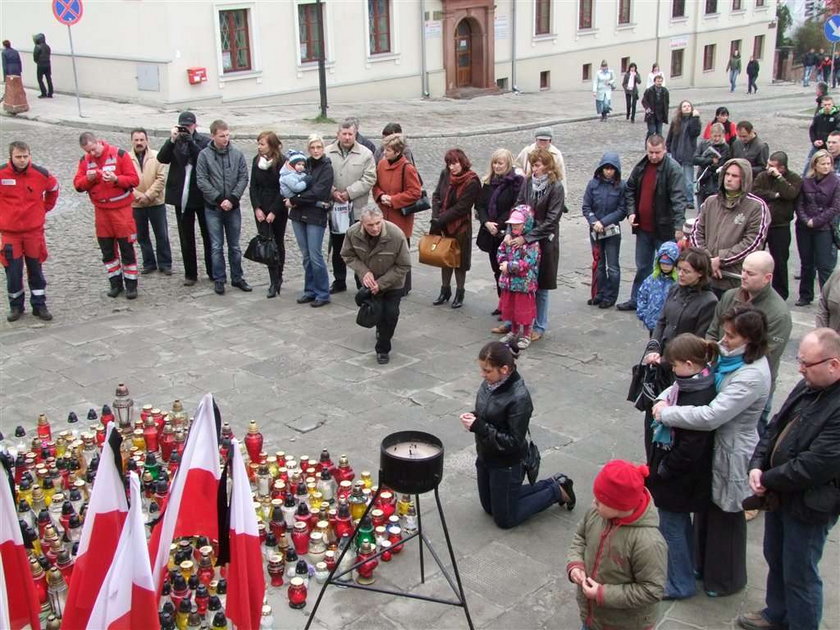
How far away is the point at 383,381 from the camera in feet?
28.0

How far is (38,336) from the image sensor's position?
977 cm

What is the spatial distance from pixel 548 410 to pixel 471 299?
3118 mm

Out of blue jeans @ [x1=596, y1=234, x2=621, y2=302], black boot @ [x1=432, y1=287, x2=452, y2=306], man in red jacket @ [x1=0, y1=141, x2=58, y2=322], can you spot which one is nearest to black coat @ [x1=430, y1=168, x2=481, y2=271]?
black boot @ [x1=432, y1=287, x2=452, y2=306]

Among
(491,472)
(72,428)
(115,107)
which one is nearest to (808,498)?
(491,472)

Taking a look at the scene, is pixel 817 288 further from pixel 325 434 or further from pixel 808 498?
pixel 808 498

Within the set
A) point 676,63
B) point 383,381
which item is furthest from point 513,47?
point 383,381

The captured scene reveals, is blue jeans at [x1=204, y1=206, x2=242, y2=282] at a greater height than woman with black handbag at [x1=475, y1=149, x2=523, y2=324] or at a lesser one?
lesser

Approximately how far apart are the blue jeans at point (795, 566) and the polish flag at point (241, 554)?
8.38ft

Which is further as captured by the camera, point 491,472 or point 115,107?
point 115,107

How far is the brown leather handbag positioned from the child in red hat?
586 centimetres

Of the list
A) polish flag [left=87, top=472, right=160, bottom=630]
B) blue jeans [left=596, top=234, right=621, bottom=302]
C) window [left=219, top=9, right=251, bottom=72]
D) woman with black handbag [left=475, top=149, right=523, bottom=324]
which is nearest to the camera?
polish flag [left=87, top=472, right=160, bottom=630]

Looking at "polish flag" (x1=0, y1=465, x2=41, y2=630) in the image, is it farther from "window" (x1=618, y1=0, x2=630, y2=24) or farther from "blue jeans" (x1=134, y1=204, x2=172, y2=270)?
"window" (x1=618, y1=0, x2=630, y2=24)

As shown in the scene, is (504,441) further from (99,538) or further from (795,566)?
(99,538)

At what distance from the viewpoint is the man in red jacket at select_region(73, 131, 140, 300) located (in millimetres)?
10422
